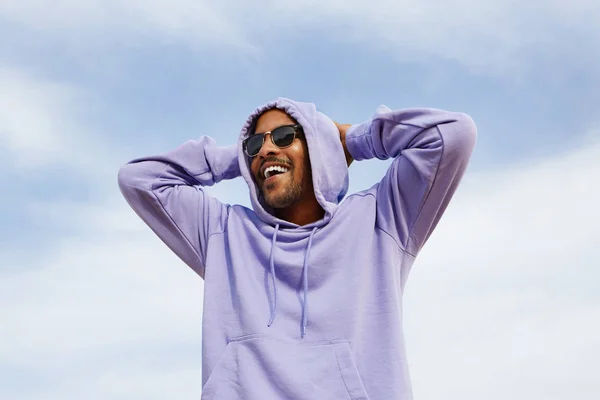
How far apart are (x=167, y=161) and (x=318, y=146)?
0.79 metres

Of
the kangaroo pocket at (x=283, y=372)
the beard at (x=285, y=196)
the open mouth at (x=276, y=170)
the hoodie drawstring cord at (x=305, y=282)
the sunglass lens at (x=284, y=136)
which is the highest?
the sunglass lens at (x=284, y=136)

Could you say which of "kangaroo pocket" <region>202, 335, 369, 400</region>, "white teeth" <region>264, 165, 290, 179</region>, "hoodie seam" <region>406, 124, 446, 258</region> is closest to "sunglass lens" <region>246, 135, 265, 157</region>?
"white teeth" <region>264, 165, 290, 179</region>

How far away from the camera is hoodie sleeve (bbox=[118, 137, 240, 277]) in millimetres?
3596

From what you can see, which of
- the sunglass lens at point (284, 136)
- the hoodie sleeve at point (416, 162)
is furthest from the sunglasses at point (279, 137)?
the hoodie sleeve at point (416, 162)

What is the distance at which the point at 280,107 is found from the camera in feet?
11.9

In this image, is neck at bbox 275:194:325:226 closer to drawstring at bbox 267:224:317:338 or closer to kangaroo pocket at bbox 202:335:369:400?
drawstring at bbox 267:224:317:338

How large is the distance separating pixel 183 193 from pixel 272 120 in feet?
1.89

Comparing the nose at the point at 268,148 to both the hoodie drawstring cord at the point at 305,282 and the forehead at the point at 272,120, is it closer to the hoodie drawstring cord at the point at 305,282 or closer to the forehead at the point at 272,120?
the forehead at the point at 272,120

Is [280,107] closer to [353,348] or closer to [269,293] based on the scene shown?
[269,293]

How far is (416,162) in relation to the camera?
326cm

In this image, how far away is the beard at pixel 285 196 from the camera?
3438mm

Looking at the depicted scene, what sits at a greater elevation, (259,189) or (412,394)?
(259,189)

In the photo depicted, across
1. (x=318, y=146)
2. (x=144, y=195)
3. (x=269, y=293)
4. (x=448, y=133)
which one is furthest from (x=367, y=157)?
(x=144, y=195)

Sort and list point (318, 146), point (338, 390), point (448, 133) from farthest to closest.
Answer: point (318, 146)
point (448, 133)
point (338, 390)
